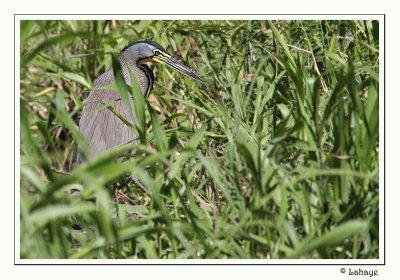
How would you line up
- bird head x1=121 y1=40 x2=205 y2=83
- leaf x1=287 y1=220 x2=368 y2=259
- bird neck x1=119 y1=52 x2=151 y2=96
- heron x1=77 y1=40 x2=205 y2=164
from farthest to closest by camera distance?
bird neck x1=119 y1=52 x2=151 y2=96
bird head x1=121 y1=40 x2=205 y2=83
heron x1=77 y1=40 x2=205 y2=164
leaf x1=287 y1=220 x2=368 y2=259

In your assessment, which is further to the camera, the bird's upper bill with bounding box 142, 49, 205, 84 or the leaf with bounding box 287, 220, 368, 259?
the bird's upper bill with bounding box 142, 49, 205, 84

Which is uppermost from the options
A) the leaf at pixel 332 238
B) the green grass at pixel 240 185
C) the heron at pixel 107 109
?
the heron at pixel 107 109

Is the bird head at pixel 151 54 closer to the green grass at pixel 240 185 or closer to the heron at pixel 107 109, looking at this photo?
the heron at pixel 107 109

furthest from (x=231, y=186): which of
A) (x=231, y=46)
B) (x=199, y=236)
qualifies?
(x=231, y=46)

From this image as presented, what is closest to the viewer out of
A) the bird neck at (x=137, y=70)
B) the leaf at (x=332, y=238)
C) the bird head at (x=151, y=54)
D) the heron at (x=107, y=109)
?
the leaf at (x=332, y=238)

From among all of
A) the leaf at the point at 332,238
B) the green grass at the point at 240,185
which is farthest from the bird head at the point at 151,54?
the leaf at the point at 332,238

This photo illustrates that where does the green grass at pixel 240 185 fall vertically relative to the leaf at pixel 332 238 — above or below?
above

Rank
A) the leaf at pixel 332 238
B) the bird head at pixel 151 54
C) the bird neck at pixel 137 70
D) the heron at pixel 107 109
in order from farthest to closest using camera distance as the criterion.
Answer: the bird neck at pixel 137 70
the bird head at pixel 151 54
the heron at pixel 107 109
the leaf at pixel 332 238

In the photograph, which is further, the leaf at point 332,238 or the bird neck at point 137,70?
the bird neck at point 137,70

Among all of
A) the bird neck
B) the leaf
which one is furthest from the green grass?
the bird neck

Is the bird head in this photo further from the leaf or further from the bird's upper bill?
the leaf

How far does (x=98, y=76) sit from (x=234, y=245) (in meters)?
2.53

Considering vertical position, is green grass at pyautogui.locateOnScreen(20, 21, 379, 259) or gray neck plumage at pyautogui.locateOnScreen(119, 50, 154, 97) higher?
gray neck plumage at pyautogui.locateOnScreen(119, 50, 154, 97)
